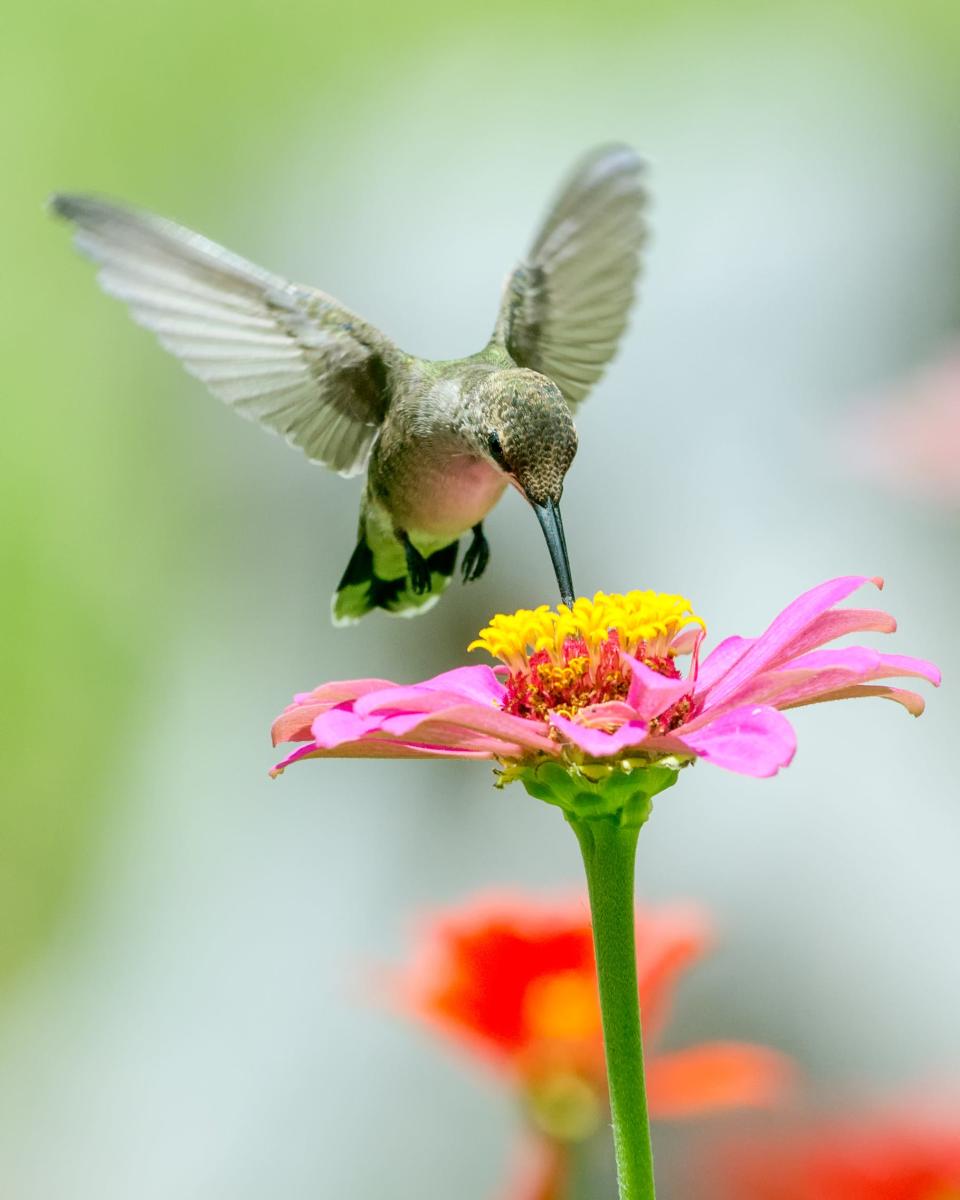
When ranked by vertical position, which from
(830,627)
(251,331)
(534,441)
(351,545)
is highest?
(351,545)

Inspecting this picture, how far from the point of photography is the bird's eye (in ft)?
1.93

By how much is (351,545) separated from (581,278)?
826 mm

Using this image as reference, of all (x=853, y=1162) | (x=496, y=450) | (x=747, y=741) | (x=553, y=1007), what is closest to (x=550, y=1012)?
(x=553, y=1007)

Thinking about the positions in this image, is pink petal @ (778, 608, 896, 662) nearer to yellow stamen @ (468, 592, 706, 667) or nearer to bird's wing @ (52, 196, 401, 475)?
yellow stamen @ (468, 592, 706, 667)

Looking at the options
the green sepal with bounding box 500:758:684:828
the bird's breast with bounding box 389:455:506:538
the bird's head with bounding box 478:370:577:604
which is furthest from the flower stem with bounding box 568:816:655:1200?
the bird's breast with bounding box 389:455:506:538

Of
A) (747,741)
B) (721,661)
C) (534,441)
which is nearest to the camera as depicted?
(747,741)

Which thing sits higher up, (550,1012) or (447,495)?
(447,495)

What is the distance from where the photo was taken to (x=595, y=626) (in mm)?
479

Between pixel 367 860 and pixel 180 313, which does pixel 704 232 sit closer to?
pixel 367 860

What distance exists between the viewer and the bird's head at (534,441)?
57 cm

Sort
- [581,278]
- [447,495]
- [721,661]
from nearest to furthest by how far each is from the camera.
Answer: [721,661]
[447,495]
[581,278]

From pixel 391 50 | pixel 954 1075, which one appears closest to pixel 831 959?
pixel 954 1075

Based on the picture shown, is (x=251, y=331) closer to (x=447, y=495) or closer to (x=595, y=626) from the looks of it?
(x=447, y=495)

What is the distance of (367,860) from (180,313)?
93 cm
